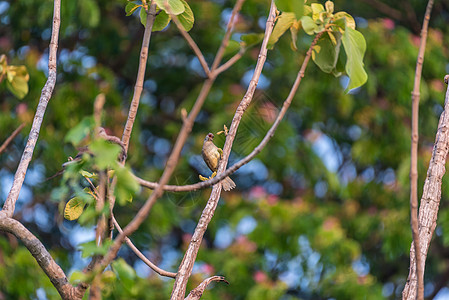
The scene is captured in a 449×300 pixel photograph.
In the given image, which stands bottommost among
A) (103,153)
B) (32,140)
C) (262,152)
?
(262,152)

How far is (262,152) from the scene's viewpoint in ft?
15.3

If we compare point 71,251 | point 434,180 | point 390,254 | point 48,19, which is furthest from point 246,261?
point 434,180

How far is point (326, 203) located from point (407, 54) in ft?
4.76

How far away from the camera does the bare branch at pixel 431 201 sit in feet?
4.10

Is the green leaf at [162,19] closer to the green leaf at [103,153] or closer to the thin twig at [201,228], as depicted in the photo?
the thin twig at [201,228]

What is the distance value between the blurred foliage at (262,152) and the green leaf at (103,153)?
123 inches

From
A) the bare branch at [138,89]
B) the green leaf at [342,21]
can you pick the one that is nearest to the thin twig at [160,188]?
the bare branch at [138,89]

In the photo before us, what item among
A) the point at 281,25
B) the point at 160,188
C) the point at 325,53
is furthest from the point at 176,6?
the point at 160,188

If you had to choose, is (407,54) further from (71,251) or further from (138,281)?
(71,251)

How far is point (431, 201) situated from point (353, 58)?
1.13 ft

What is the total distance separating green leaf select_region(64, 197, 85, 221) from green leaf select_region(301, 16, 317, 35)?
60 cm

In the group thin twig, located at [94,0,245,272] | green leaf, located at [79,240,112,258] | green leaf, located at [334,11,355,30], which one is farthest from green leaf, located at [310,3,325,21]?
green leaf, located at [79,240,112,258]

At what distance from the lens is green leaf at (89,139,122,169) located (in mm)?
898

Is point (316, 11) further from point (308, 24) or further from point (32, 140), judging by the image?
point (32, 140)
